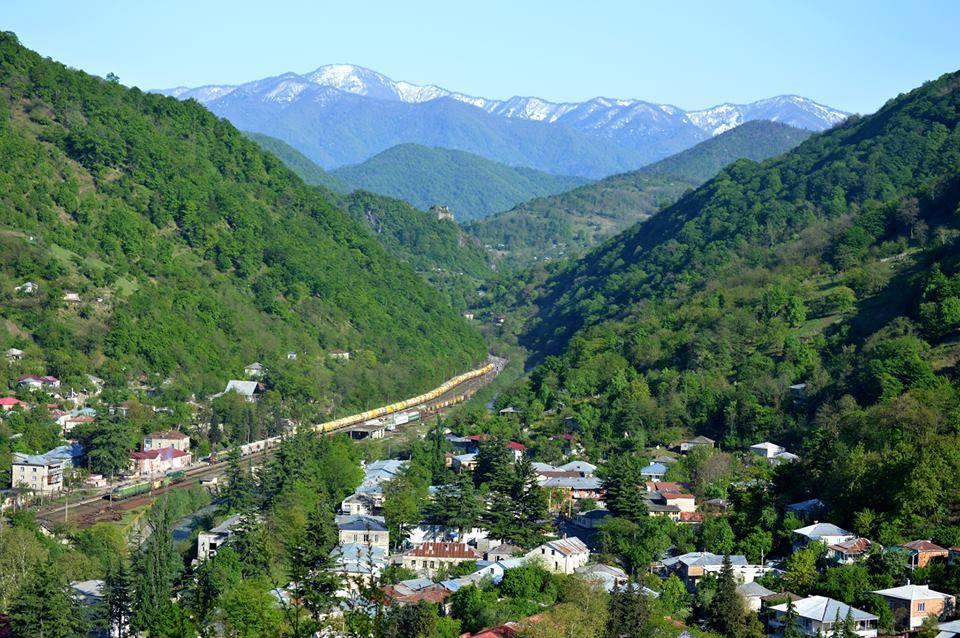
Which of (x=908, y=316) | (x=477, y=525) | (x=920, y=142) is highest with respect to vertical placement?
(x=920, y=142)

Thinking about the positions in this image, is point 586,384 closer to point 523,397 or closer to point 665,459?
point 523,397

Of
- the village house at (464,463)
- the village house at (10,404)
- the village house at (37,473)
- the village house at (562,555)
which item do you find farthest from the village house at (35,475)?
the village house at (562,555)

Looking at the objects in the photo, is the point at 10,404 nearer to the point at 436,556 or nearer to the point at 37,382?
the point at 37,382

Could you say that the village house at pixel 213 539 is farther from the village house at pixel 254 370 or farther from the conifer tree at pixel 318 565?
the village house at pixel 254 370

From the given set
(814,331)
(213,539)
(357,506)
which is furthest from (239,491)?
(814,331)

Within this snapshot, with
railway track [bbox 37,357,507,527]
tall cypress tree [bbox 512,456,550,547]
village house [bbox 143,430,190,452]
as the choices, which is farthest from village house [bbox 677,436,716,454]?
village house [bbox 143,430,190,452]

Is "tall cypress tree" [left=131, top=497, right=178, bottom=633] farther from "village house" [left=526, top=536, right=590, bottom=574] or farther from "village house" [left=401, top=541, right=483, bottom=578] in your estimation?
"village house" [left=526, top=536, right=590, bottom=574]

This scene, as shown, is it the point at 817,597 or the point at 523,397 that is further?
the point at 523,397

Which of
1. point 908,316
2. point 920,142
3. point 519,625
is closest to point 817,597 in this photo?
point 519,625
